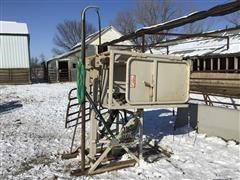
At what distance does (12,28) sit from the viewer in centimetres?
2862

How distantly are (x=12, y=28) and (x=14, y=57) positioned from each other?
3103 mm

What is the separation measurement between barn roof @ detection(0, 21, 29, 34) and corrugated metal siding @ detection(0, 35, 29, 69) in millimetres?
572

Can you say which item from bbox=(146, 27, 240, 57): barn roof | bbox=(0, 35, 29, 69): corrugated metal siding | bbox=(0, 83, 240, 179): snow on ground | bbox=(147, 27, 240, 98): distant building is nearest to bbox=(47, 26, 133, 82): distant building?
bbox=(0, 35, 29, 69): corrugated metal siding

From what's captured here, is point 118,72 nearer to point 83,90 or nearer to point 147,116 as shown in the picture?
point 83,90

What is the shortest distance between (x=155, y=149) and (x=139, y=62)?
2.06m

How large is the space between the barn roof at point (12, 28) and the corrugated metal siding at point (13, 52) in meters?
0.57

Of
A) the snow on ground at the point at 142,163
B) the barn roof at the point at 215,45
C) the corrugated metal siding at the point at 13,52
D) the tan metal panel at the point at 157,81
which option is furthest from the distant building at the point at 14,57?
the tan metal panel at the point at 157,81

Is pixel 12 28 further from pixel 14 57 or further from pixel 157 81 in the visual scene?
pixel 157 81

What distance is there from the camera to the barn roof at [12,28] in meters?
27.6

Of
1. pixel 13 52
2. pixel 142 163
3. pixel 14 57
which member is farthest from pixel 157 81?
pixel 14 57

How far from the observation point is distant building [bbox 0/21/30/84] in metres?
27.0

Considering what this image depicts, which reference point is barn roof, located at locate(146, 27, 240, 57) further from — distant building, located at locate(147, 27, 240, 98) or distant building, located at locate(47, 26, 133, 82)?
distant building, located at locate(47, 26, 133, 82)

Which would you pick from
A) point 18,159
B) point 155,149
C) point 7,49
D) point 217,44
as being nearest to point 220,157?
point 155,149

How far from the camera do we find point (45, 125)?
29.5ft
